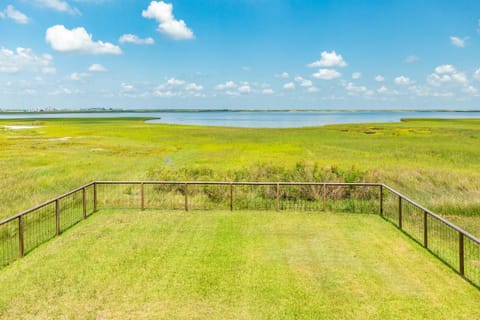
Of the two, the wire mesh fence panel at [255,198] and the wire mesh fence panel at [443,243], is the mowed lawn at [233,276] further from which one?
the wire mesh fence panel at [255,198]

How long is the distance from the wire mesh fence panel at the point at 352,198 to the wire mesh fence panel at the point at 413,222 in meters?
1.21

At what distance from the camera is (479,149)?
34.2m

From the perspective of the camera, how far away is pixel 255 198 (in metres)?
17.8

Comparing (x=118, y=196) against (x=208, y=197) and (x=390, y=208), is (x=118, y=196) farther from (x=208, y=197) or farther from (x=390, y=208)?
(x=390, y=208)

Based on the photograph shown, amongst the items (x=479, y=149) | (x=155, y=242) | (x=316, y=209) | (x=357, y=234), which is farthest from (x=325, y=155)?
(x=155, y=242)

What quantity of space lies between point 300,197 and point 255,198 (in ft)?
7.13

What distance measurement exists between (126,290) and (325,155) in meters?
26.7

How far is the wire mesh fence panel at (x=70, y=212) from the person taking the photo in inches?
519

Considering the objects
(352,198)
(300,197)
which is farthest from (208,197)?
(352,198)

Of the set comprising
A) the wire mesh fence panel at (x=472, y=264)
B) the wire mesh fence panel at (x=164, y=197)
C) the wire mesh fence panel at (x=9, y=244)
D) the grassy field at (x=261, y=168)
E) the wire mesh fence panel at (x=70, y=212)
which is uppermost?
the grassy field at (x=261, y=168)

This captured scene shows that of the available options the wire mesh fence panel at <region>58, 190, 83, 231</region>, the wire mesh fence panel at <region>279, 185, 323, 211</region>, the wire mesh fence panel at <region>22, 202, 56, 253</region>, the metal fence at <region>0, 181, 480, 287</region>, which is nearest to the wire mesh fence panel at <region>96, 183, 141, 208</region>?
the metal fence at <region>0, 181, 480, 287</region>

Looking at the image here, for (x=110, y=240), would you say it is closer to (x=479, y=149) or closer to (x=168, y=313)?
(x=168, y=313)

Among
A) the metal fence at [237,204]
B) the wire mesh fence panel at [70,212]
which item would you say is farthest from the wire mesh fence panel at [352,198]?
the wire mesh fence panel at [70,212]

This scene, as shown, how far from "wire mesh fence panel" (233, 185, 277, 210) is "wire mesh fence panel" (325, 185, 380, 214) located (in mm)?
2579
